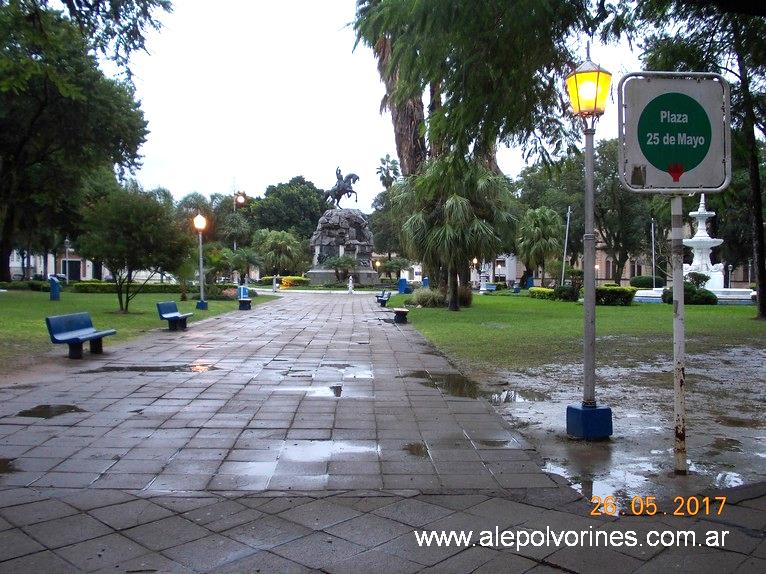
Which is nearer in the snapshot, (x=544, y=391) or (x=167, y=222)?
→ (x=544, y=391)

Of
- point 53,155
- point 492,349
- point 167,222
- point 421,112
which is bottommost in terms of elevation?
point 492,349

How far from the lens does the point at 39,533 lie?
362cm

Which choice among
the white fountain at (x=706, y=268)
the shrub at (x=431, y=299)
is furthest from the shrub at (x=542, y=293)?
the shrub at (x=431, y=299)

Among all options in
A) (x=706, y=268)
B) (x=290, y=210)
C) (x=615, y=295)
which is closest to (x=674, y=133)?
(x=615, y=295)

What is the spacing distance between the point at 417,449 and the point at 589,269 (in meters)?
2.25

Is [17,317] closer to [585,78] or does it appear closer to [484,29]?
[484,29]

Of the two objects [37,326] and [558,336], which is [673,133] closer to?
[558,336]

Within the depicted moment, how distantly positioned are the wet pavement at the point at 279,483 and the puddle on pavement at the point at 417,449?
3 cm

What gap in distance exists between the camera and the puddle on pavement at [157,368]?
9609mm

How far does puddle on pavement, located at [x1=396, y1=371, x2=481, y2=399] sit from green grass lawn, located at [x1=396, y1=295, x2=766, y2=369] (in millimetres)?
1223

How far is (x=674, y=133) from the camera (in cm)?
480

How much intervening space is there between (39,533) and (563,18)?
7.75 meters

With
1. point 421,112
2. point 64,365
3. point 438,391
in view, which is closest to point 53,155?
point 421,112

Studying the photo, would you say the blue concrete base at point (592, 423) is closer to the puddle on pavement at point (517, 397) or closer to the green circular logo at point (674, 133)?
the puddle on pavement at point (517, 397)
